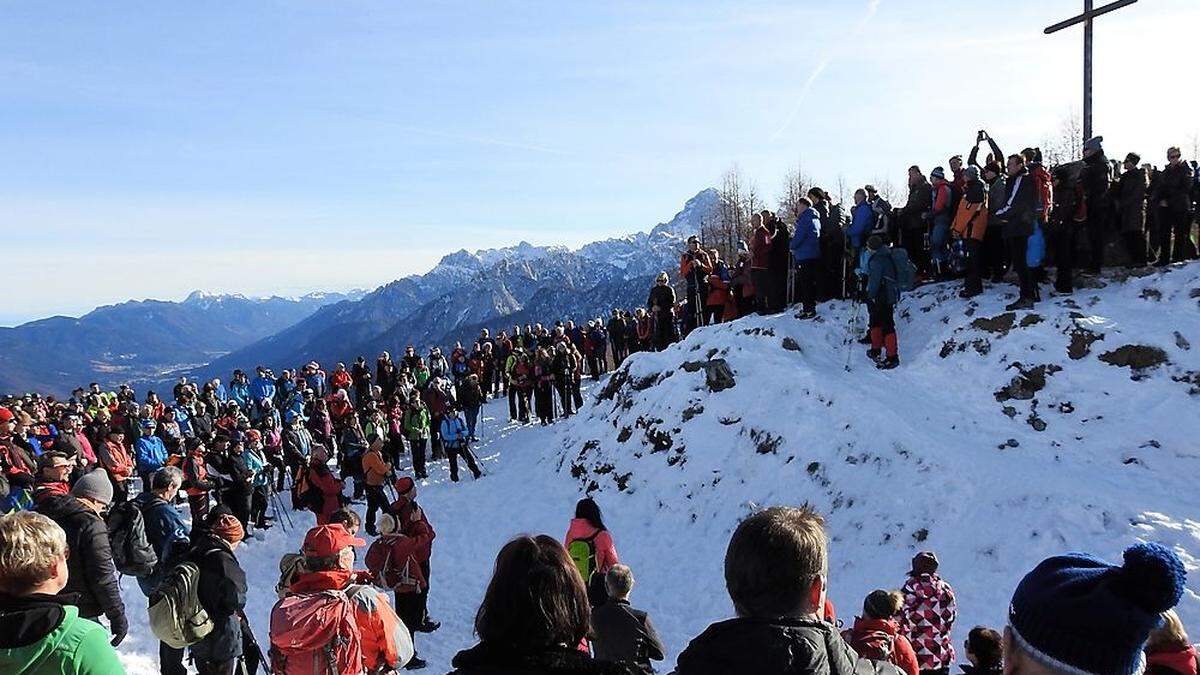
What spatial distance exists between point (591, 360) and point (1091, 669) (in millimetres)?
21128

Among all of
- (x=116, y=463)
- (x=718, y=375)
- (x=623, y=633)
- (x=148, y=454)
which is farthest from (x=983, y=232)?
(x=148, y=454)

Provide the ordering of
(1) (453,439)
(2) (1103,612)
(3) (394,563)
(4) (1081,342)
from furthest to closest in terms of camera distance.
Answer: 1. (1) (453,439)
2. (4) (1081,342)
3. (3) (394,563)
4. (2) (1103,612)

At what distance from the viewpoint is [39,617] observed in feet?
9.17

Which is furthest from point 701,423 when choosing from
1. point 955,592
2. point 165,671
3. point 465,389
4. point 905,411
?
point 165,671

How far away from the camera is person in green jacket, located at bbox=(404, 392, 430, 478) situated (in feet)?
50.8

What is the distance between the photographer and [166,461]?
1360 centimetres

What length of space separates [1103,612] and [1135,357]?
1038cm

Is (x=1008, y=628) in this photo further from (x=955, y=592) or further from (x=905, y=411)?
(x=905, y=411)

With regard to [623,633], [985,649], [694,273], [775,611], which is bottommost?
[623,633]

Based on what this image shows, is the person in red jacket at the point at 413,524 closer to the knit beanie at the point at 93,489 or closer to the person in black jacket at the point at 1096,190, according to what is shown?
the knit beanie at the point at 93,489

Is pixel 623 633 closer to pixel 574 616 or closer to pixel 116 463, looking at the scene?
pixel 574 616

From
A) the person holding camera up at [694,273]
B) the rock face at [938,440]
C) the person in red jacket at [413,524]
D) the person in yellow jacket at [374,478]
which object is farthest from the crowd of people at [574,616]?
the person holding camera up at [694,273]

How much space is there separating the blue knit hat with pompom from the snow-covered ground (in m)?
6.32

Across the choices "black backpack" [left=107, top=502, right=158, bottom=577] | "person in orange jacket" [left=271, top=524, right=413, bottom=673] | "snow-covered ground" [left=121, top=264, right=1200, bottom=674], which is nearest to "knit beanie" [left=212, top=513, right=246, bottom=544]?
"person in orange jacket" [left=271, top=524, right=413, bottom=673]
